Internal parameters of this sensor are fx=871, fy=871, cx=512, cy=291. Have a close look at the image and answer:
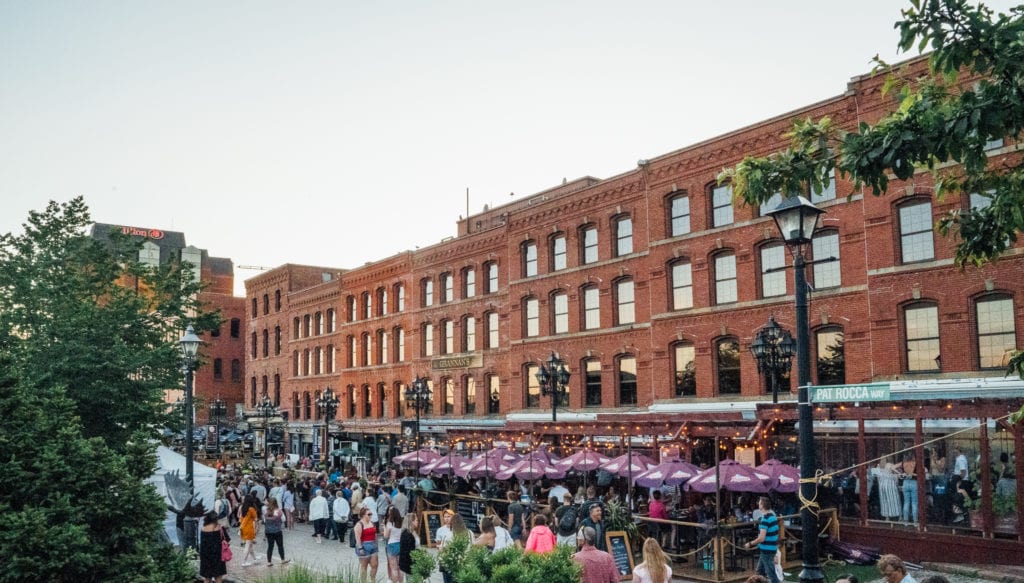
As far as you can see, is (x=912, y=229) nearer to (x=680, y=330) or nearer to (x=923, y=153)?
(x=680, y=330)

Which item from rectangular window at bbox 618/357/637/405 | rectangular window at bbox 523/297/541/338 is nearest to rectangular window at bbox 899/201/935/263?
rectangular window at bbox 618/357/637/405

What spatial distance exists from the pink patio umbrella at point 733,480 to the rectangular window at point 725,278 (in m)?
12.5

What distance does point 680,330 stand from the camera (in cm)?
3278

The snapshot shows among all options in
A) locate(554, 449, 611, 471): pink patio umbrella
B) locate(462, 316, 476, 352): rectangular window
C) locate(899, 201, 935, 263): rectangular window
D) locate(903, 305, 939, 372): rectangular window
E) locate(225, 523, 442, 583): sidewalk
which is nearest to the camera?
locate(225, 523, 442, 583): sidewalk

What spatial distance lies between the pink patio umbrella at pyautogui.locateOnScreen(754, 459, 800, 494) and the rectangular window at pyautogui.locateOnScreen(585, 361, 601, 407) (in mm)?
16779

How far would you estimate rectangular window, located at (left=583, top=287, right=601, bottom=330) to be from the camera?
37009mm

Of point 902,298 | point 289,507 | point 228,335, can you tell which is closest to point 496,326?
point 289,507

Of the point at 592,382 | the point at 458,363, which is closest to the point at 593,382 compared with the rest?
the point at 592,382

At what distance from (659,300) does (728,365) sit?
12.7 ft

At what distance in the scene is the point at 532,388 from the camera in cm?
4006

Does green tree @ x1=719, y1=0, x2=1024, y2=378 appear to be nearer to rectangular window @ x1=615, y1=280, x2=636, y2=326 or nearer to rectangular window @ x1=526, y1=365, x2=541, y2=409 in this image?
rectangular window @ x1=615, y1=280, x2=636, y2=326

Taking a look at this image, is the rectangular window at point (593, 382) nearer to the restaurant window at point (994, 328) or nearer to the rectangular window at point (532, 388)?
the rectangular window at point (532, 388)

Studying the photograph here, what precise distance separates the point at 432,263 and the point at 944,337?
91.8 feet

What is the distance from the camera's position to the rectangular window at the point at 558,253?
1533 inches
